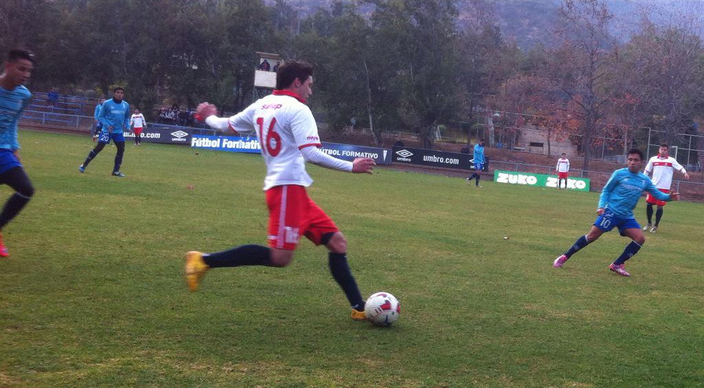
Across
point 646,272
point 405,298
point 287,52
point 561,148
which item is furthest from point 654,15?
point 405,298

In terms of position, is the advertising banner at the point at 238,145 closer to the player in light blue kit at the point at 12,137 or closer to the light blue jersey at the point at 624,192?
the light blue jersey at the point at 624,192

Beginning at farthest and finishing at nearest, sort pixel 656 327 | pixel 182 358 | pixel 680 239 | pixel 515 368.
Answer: pixel 680 239
pixel 656 327
pixel 515 368
pixel 182 358

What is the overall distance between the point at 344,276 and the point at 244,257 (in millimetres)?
845

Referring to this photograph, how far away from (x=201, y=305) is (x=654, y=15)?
68482 millimetres

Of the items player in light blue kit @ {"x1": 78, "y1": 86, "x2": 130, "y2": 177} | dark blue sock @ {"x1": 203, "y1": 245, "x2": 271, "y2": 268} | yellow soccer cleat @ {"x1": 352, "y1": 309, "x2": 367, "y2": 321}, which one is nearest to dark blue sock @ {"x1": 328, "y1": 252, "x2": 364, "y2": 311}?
yellow soccer cleat @ {"x1": 352, "y1": 309, "x2": 367, "y2": 321}

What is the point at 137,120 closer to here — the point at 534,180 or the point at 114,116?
the point at 114,116

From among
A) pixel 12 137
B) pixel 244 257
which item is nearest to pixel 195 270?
pixel 244 257

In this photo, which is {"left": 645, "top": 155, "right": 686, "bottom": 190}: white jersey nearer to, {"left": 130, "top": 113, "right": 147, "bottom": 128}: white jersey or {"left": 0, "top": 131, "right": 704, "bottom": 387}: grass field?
{"left": 0, "top": 131, "right": 704, "bottom": 387}: grass field

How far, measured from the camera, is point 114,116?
52.5 ft

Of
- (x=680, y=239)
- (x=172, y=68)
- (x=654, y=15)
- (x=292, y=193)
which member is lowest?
(x=680, y=239)

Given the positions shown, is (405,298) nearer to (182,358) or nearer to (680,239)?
(182,358)

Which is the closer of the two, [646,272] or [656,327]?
[656,327]

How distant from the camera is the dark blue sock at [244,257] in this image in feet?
17.7

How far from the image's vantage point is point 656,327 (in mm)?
6453
